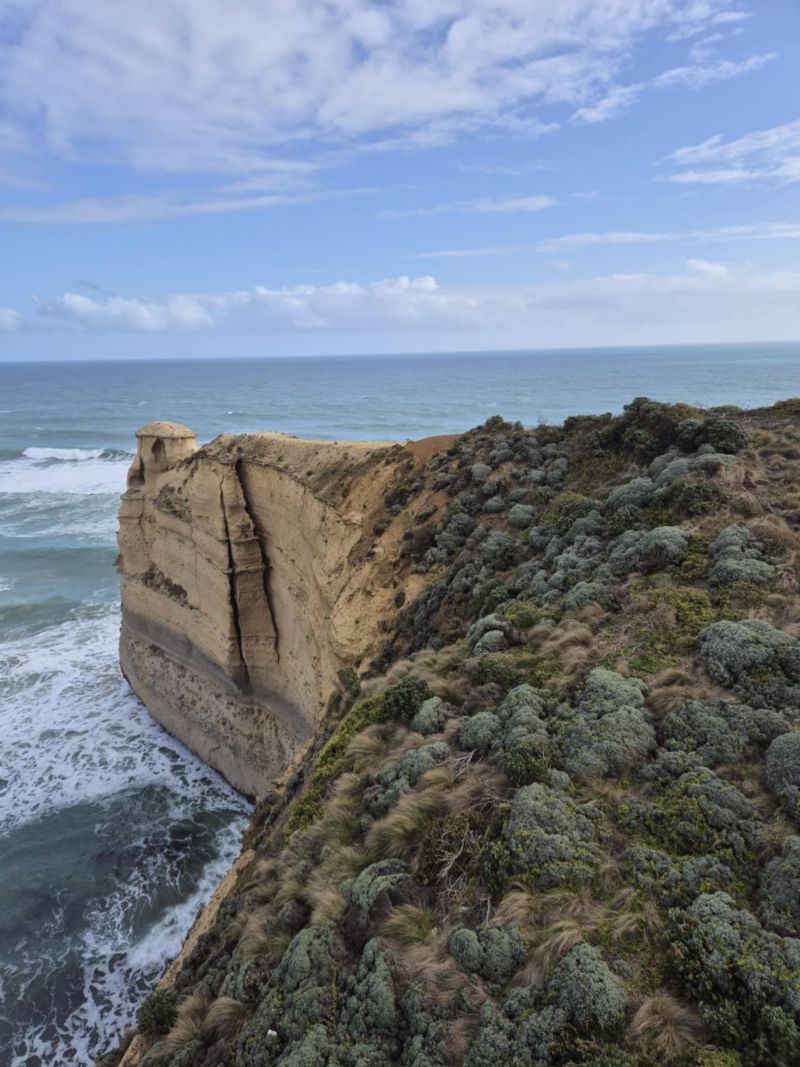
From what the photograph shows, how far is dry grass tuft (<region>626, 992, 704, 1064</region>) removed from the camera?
13.7ft

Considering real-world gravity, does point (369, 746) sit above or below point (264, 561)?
above

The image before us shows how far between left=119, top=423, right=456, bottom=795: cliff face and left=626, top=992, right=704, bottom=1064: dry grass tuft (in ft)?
36.2

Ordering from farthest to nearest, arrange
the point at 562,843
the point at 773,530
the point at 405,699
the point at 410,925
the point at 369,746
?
the point at 773,530 → the point at 405,699 → the point at 369,746 → the point at 562,843 → the point at 410,925

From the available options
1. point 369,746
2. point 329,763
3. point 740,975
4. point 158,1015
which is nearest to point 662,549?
point 369,746

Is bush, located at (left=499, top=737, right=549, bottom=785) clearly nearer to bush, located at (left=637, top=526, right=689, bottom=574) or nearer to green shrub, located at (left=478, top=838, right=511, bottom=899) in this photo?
green shrub, located at (left=478, top=838, right=511, bottom=899)

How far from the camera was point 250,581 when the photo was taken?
68.1 feet

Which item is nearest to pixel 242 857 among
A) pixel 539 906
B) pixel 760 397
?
pixel 539 906

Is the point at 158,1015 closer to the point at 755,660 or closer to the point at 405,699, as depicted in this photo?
the point at 405,699

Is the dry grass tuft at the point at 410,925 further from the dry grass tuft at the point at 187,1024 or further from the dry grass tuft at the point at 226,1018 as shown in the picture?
the dry grass tuft at the point at 187,1024

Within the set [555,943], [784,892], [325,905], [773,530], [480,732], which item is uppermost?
[773,530]

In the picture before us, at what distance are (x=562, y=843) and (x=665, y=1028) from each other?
1579 millimetres

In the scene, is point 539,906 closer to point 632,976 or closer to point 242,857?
point 632,976

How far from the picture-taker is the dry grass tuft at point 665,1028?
13.7 ft

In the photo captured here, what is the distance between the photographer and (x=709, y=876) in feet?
17.0
